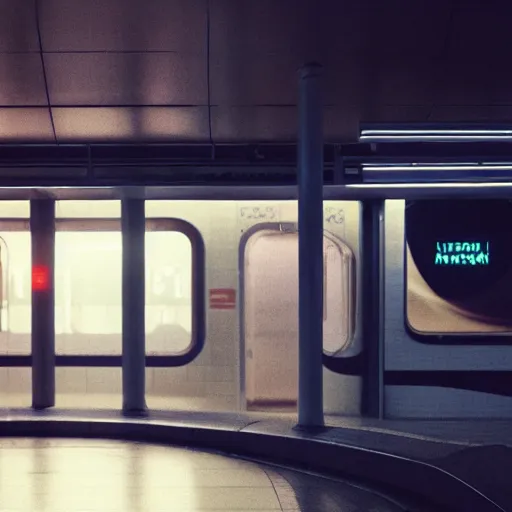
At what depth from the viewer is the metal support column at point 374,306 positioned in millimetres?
8750

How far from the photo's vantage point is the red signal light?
29.1ft

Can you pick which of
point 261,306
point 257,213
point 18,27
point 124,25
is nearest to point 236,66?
point 124,25

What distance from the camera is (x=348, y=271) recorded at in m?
8.97

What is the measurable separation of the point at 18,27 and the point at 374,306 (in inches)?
177

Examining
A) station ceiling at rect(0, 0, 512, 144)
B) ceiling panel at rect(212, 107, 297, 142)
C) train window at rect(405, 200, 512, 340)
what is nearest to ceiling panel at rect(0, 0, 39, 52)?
station ceiling at rect(0, 0, 512, 144)

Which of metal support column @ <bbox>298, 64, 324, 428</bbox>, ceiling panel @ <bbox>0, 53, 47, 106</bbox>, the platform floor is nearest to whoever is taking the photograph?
the platform floor

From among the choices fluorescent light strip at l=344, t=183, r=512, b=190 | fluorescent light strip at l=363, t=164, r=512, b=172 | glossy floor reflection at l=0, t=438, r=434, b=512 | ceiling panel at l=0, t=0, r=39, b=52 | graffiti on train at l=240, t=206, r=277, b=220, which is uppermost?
ceiling panel at l=0, t=0, r=39, b=52

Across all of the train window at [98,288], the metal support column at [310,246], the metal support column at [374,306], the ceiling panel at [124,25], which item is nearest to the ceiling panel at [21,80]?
the ceiling panel at [124,25]

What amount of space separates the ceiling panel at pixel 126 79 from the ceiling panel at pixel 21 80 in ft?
0.32

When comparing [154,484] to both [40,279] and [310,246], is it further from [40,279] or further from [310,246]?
[40,279]

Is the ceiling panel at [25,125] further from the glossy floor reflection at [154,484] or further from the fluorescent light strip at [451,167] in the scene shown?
the fluorescent light strip at [451,167]

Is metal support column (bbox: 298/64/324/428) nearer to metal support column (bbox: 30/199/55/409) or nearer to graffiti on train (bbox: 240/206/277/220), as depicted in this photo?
graffiti on train (bbox: 240/206/277/220)

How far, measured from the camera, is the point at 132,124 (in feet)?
26.3

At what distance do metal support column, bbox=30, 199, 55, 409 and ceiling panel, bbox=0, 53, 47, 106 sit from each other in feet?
5.07
